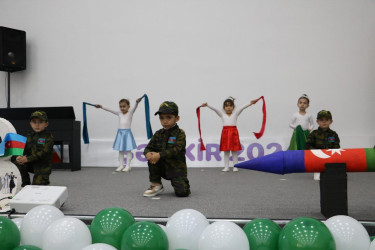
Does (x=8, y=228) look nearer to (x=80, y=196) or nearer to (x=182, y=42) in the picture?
(x=80, y=196)

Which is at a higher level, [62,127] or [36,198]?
[62,127]

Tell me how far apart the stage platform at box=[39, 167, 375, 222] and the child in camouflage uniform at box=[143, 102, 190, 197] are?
9 centimetres

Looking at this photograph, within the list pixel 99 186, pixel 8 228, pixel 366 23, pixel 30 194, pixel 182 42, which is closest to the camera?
pixel 8 228

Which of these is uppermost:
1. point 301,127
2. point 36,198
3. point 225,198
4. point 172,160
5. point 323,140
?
point 301,127

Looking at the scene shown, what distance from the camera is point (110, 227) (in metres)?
1.21

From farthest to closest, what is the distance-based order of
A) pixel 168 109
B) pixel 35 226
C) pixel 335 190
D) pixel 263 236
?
pixel 168 109 → pixel 335 190 → pixel 35 226 → pixel 263 236

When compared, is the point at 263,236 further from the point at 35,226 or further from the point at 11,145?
the point at 11,145

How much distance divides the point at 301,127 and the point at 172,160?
2043mm

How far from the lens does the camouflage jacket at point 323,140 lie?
2992 mm

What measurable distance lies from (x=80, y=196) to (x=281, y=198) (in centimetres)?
136

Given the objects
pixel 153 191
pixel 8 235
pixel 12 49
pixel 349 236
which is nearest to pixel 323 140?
pixel 153 191

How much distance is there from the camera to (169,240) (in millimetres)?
1240

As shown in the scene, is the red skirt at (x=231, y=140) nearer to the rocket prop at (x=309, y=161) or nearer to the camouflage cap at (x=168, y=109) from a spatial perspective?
the camouflage cap at (x=168, y=109)

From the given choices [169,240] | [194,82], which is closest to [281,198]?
[169,240]
